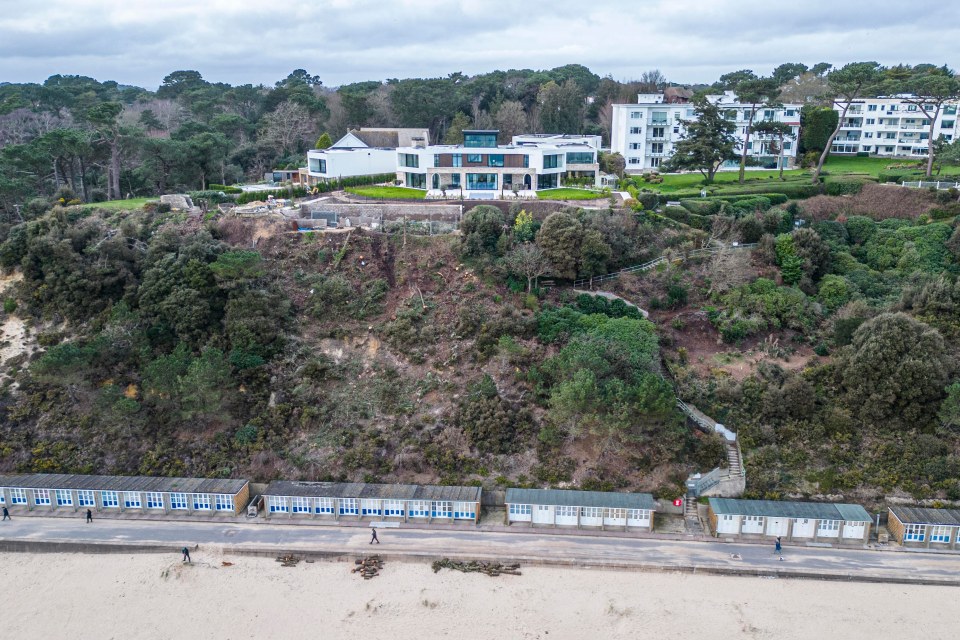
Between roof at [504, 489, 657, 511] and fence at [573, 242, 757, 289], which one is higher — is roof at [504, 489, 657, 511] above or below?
below

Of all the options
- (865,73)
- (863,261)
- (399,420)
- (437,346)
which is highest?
(865,73)

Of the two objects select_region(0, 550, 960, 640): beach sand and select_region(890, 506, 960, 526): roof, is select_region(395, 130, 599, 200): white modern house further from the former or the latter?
select_region(890, 506, 960, 526): roof

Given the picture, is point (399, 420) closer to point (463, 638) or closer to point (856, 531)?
point (463, 638)

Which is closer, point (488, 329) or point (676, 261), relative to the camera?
point (488, 329)

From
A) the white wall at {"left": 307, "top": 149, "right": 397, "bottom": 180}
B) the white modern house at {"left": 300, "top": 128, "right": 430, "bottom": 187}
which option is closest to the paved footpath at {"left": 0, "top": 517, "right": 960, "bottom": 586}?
the white modern house at {"left": 300, "top": 128, "right": 430, "bottom": 187}

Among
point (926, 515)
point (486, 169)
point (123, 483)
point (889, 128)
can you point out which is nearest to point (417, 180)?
point (486, 169)

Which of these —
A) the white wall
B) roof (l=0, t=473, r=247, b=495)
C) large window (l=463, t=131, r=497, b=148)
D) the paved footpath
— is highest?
large window (l=463, t=131, r=497, b=148)

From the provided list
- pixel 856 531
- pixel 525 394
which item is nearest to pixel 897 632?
pixel 856 531
